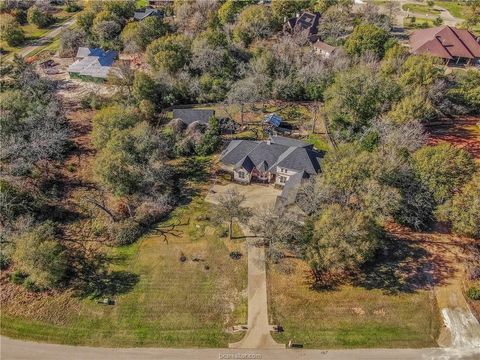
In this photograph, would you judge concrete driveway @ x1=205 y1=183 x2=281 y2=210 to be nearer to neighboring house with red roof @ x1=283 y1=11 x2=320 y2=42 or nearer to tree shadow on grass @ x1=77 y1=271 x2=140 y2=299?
tree shadow on grass @ x1=77 y1=271 x2=140 y2=299

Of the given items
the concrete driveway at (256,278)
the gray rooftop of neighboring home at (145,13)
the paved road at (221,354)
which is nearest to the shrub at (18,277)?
the paved road at (221,354)

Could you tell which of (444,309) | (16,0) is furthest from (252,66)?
(16,0)

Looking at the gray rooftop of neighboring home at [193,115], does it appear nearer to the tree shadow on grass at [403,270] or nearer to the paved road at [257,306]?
the paved road at [257,306]

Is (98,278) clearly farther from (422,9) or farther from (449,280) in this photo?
(422,9)

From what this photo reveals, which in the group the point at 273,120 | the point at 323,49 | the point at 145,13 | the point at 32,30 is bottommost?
the point at 32,30

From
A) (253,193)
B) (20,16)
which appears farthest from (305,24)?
(20,16)

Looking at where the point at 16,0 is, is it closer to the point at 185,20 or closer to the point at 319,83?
the point at 185,20
